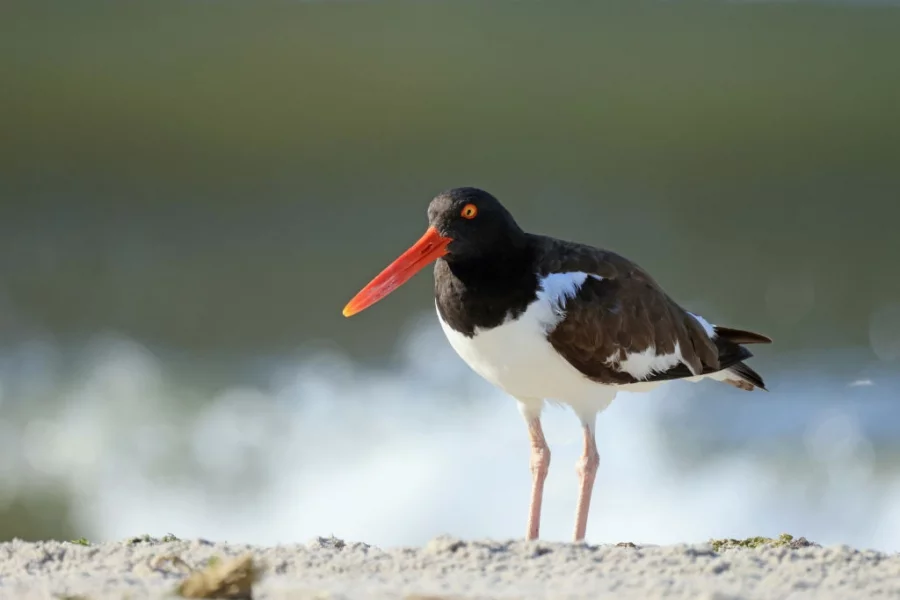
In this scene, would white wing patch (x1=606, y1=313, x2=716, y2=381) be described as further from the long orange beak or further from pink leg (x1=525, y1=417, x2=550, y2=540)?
the long orange beak

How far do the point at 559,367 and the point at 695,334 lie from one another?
120 cm

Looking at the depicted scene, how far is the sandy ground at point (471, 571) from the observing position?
138 inches

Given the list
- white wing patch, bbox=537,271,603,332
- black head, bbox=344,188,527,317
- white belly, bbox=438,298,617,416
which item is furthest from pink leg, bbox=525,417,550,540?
black head, bbox=344,188,527,317

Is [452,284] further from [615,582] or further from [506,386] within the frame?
[615,582]

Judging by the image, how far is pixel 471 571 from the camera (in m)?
3.87

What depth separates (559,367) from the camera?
550 centimetres

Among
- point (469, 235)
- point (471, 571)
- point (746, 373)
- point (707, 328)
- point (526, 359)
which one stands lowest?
point (471, 571)

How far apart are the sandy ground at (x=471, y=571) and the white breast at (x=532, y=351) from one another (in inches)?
51.0

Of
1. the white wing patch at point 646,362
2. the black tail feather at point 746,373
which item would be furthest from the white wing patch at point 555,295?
the black tail feather at point 746,373

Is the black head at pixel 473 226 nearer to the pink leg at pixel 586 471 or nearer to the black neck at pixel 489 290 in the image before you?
the black neck at pixel 489 290

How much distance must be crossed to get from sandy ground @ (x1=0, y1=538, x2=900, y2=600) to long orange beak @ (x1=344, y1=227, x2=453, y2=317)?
1.61 meters

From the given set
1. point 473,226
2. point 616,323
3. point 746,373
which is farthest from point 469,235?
point 746,373

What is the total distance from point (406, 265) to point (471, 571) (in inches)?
83.0

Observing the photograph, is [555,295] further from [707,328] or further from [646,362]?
[707,328]
